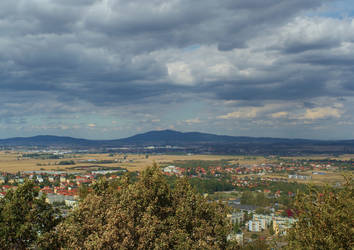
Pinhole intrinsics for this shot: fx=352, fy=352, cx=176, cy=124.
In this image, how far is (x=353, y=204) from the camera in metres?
16.2

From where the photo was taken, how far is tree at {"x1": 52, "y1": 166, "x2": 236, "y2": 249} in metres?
13.7

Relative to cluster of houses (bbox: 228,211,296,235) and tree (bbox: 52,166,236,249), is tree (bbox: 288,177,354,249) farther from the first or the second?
cluster of houses (bbox: 228,211,296,235)

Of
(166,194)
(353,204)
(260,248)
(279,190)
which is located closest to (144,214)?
(166,194)

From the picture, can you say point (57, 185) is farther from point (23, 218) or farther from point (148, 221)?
point (148, 221)

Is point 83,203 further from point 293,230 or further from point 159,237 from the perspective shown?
point 293,230

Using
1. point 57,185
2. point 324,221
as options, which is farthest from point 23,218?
point 57,185

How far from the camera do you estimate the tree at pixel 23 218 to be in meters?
17.3

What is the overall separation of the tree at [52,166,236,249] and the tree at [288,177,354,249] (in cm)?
354

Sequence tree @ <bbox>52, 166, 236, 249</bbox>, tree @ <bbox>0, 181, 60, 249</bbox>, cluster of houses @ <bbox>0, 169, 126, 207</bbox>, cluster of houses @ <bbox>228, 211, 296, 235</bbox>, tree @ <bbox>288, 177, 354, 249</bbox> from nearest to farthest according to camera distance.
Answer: tree @ <bbox>52, 166, 236, 249</bbox>, tree @ <bbox>288, 177, 354, 249</bbox>, tree @ <bbox>0, 181, 60, 249</bbox>, cluster of houses @ <bbox>228, 211, 296, 235</bbox>, cluster of houses @ <bbox>0, 169, 126, 207</bbox>

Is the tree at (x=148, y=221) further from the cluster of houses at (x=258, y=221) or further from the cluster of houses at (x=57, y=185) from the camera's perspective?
the cluster of houses at (x=258, y=221)

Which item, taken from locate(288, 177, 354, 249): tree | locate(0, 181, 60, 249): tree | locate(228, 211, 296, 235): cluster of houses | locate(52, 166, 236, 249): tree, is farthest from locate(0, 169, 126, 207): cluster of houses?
locate(288, 177, 354, 249): tree

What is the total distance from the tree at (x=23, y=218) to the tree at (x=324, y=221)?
12328 mm

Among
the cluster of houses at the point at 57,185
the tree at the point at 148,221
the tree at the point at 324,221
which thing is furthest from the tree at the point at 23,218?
the cluster of houses at the point at 57,185

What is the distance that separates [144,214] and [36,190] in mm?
7824
